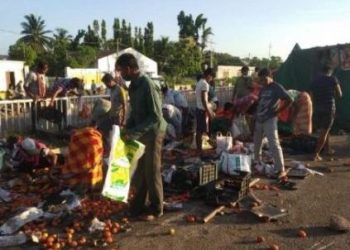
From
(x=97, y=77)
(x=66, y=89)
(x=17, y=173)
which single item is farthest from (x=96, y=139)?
(x=97, y=77)

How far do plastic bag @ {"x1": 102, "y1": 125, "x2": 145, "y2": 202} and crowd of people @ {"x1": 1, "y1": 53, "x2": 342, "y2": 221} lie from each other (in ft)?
0.53

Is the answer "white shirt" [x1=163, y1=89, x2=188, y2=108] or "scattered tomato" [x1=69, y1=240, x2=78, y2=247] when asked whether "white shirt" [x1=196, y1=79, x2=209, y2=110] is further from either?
"scattered tomato" [x1=69, y1=240, x2=78, y2=247]

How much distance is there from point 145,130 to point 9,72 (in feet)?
139

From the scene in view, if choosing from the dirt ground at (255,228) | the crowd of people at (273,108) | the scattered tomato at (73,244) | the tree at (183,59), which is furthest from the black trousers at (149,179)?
the tree at (183,59)

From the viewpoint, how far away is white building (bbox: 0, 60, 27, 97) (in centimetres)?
4428

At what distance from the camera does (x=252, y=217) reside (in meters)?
6.28

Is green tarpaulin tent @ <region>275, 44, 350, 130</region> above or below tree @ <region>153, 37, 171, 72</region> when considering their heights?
below

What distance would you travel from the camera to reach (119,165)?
548 centimetres

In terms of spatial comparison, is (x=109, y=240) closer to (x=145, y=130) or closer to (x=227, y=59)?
(x=145, y=130)

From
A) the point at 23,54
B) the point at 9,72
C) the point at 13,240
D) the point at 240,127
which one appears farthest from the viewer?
the point at 23,54

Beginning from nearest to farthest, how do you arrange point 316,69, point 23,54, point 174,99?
point 174,99, point 316,69, point 23,54

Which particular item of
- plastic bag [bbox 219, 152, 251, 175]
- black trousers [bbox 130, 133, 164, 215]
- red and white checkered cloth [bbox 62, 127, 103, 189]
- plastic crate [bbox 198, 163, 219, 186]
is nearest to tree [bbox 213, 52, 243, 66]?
plastic bag [bbox 219, 152, 251, 175]

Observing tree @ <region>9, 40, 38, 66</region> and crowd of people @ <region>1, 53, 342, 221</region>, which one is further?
tree @ <region>9, 40, 38, 66</region>

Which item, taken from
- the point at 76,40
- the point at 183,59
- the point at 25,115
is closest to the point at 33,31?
the point at 76,40
